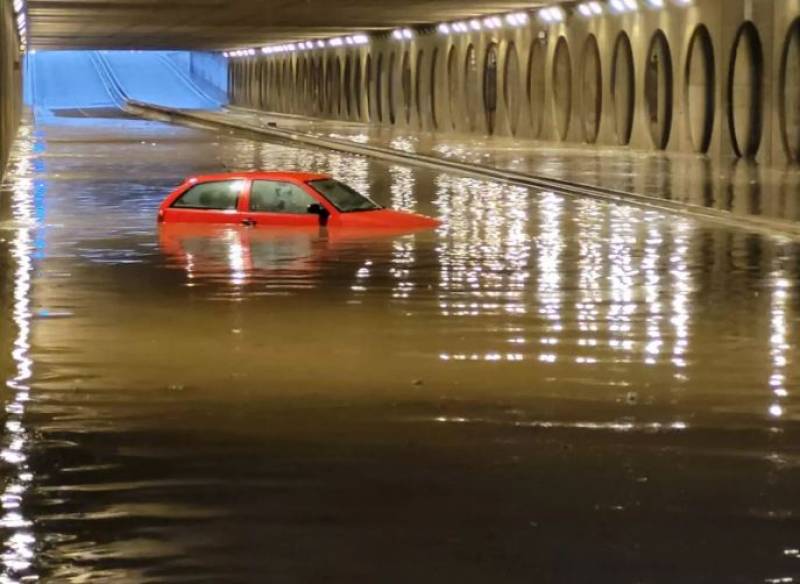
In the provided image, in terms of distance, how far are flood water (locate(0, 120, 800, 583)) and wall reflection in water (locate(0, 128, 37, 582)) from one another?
23 millimetres

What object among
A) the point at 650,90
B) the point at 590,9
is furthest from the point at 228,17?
the point at 650,90

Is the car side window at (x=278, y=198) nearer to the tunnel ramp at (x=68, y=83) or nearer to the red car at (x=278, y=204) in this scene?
the red car at (x=278, y=204)

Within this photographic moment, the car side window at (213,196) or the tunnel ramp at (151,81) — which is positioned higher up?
the tunnel ramp at (151,81)

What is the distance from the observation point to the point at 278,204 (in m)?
20.5

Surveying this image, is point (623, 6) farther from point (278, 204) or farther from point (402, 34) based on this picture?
point (278, 204)

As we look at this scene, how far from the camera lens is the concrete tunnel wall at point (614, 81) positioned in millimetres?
34281

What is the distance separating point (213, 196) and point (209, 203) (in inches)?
4.5

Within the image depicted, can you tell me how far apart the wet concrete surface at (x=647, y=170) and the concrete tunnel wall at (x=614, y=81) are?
97 cm

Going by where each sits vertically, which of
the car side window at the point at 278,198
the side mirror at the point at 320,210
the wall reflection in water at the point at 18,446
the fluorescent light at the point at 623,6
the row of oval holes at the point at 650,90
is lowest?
the wall reflection in water at the point at 18,446

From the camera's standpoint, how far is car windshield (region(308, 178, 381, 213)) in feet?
66.7

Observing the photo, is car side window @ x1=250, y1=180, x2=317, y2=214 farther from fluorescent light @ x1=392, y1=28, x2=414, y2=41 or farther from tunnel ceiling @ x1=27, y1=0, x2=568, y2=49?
fluorescent light @ x1=392, y1=28, x2=414, y2=41

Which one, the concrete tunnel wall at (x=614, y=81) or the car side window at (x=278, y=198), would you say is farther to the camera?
the concrete tunnel wall at (x=614, y=81)

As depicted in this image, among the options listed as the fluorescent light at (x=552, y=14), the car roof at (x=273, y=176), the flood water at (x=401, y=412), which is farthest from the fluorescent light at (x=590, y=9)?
the flood water at (x=401, y=412)

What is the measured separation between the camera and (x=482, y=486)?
7.21 metres
